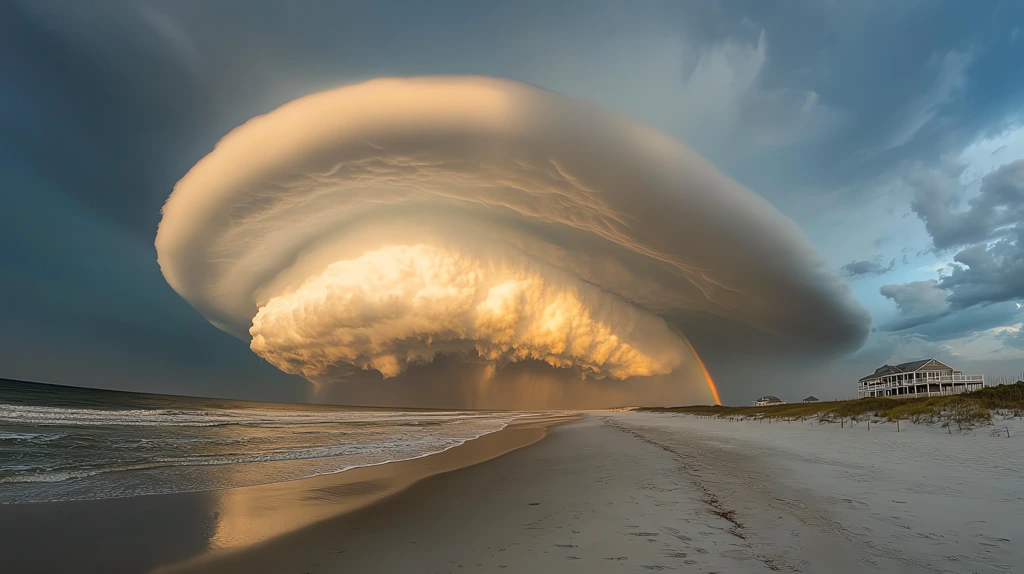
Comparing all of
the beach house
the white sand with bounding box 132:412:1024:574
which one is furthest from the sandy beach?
the beach house

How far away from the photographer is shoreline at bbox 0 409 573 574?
4477 mm

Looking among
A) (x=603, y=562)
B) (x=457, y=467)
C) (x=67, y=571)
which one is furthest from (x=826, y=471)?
(x=67, y=571)

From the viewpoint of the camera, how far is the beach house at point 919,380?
4867 cm

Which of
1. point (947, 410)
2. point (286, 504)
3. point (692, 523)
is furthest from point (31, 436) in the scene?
point (947, 410)

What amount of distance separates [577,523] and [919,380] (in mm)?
71463

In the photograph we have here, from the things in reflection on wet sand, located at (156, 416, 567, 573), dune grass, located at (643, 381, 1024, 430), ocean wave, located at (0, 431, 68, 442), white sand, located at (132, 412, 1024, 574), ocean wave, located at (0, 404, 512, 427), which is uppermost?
dune grass, located at (643, 381, 1024, 430)

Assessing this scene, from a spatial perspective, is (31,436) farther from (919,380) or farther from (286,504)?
(919,380)

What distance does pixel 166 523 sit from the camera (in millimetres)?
5785

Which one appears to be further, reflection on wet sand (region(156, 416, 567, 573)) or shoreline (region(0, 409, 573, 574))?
reflection on wet sand (region(156, 416, 567, 573))

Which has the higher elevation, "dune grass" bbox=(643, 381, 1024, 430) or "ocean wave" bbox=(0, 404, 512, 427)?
"dune grass" bbox=(643, 381, 1024, 430)

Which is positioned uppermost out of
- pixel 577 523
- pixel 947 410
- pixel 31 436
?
→ pixel 947 410

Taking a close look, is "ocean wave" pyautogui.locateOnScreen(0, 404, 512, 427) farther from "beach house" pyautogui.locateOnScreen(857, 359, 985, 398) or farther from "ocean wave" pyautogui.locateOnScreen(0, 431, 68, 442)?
"beach house" pyautogui.locateOnScreen(857, 359, 985, 398)

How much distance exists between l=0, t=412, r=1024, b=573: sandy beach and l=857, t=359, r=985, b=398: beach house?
5281 cm

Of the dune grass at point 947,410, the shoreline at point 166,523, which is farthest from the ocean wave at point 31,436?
the dune grass at point 947,410
